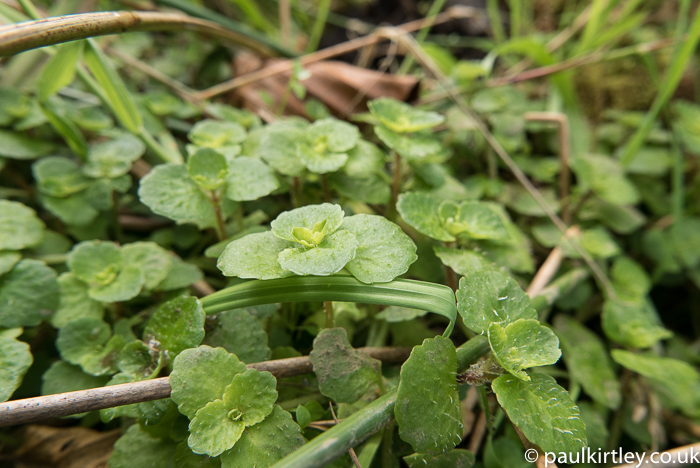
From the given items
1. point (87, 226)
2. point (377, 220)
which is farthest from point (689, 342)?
point (87, 226)

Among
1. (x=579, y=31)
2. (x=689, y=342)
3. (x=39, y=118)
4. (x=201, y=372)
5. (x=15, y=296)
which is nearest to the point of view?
(x=201, y=372)

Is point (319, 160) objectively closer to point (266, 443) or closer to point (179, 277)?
point (179, 277)

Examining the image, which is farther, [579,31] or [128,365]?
[579,31]

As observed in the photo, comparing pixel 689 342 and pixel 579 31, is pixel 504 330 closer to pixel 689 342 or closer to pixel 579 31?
pixel 689 342

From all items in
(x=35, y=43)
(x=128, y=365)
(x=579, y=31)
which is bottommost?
(x=128, y=365)

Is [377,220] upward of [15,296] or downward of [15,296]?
upward

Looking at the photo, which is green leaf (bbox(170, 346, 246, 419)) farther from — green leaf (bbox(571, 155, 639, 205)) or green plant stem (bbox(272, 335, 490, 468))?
green leaf (bbox(571, 155, 639, 205))
